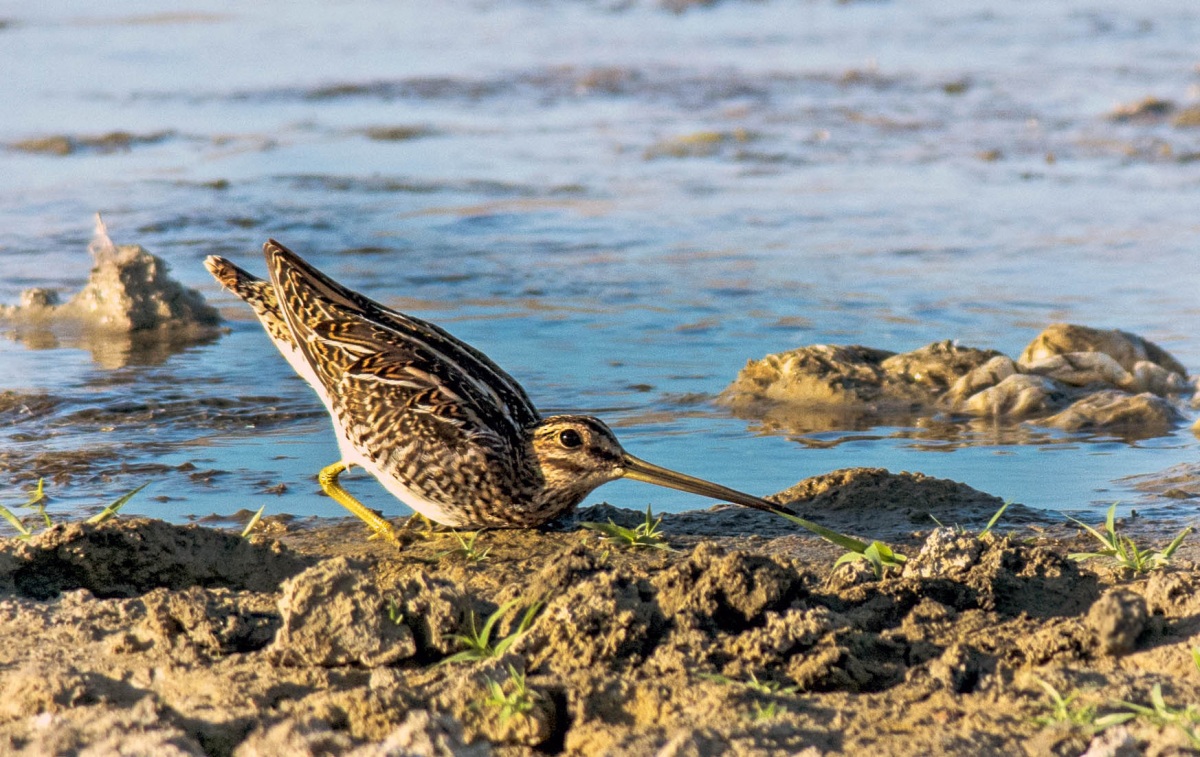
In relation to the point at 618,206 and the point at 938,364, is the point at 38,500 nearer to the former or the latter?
the point at 938,364

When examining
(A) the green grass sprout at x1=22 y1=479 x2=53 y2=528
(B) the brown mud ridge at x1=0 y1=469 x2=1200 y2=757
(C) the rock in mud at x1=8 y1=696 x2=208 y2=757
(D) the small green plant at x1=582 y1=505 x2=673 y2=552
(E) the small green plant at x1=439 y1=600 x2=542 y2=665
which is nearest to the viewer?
(C) the rock in mud at x1=8 y1=696 x2=208 y2=757

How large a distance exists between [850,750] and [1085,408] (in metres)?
4.80

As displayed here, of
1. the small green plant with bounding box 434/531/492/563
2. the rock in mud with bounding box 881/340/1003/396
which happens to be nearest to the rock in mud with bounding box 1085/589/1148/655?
the small green plant with bounding box 434/531/492/563

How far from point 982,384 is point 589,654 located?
4.76 m

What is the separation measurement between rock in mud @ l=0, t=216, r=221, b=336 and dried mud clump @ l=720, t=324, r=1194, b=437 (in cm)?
368

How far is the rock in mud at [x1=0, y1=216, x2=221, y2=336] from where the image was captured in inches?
389

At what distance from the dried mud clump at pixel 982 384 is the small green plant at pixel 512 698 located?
4334mm

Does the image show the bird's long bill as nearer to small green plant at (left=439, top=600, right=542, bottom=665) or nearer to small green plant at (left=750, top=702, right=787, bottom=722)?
small green plant at (left=439, top=600, right=542, bottom=665)

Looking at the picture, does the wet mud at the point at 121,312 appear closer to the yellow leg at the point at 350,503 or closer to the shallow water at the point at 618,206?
→ the shallow water at the point at 618,206

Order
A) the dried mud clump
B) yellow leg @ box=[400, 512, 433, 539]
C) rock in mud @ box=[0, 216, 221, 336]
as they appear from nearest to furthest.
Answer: yellow leg @ box=[400, 512, 433, 539]
the dried mud clump
rock in mud @ box=[0, 216, 221, 336]

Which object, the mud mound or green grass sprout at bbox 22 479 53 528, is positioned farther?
green grass sprout at bbox 22 479 53 528

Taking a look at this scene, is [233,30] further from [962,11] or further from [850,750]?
[850,750]

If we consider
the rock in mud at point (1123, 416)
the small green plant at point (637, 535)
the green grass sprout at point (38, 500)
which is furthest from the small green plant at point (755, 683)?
the rock in mud at point (1123, 416)

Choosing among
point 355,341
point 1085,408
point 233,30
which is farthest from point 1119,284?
point 233,30
